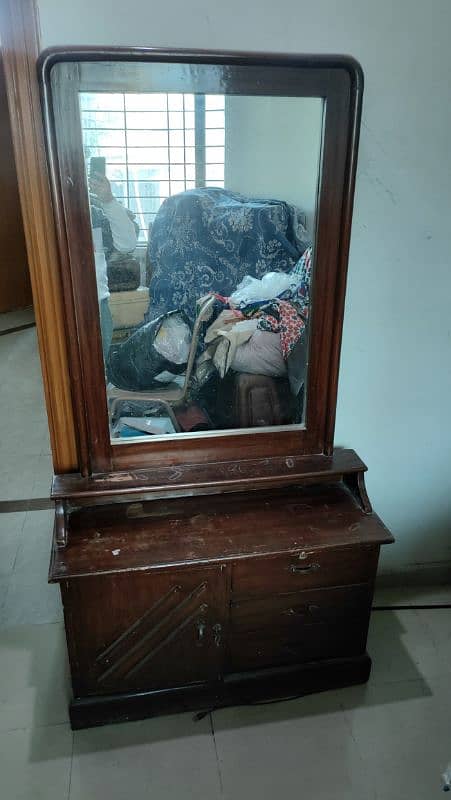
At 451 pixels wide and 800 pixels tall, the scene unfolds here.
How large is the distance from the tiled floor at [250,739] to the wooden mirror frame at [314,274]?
711 mm

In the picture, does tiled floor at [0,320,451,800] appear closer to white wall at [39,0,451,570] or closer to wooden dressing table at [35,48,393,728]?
wooden dressing table at [35,48,393,728]

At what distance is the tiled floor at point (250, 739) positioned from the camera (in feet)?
4.85

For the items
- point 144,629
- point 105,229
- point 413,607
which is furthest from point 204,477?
point 413,607

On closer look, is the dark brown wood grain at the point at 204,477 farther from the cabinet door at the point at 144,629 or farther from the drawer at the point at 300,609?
the drawer at the point at 300,609

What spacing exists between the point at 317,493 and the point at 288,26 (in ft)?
3.95

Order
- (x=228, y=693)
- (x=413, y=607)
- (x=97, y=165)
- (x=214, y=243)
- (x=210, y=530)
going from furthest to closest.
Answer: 1. (x=413, y=607)
2. (x=228, y=693)
3. (x=210, y=530)
4. (x=214, y=243)
5. (x=97, y=165)

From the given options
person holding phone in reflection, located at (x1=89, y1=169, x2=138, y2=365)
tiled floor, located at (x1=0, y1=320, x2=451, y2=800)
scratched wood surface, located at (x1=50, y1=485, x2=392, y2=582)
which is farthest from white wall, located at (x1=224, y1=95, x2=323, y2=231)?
tiled floor, located at (x1=0, y1=320, x2=451, y2=800)

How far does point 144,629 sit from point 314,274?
1032 millimetres

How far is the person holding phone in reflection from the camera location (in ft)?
4.34

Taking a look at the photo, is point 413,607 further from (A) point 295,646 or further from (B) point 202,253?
(B) point 202,253

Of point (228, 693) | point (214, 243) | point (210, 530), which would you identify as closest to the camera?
point (214, 243)

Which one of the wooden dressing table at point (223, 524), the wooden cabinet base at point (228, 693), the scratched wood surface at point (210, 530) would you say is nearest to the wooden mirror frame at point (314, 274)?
the wooden dressing table at point (223, 524)

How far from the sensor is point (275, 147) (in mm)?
1396

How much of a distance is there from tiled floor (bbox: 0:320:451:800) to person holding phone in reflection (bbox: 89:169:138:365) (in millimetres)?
1099
